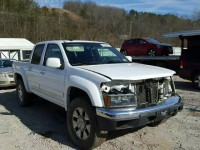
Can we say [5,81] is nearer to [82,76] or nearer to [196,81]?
[82,76]

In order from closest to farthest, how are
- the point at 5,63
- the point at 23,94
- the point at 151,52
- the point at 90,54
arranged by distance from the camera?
the point at 90,54
the point at 23,94
the point at 5,63
the point at 151,52

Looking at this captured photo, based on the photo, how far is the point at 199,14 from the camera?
3925 cm

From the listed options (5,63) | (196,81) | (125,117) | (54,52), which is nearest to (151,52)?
(196,81)

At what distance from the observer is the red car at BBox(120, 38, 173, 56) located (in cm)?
1480

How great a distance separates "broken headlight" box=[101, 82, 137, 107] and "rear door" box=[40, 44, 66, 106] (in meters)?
1.22

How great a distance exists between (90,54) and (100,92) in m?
1.57

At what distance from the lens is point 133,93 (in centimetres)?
367

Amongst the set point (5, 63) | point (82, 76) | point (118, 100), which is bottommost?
point (5, 63)

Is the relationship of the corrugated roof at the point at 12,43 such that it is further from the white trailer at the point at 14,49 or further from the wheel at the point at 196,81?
the wheel at the point at 196,81

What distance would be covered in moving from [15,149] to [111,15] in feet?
144

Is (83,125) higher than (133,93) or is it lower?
lower

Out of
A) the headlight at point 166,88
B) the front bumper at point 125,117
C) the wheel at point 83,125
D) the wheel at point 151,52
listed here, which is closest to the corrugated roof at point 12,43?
the wheel at point 151,52

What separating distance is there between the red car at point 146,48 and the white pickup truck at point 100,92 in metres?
10.2

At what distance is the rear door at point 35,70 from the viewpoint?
18.7ft
